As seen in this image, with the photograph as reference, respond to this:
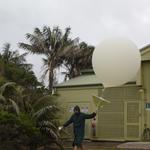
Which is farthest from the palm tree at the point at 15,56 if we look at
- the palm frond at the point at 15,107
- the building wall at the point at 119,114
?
the palm frond at the point at 15,107

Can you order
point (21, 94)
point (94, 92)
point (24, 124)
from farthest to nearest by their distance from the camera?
1. point (94, 92)
2. point (21, 94)
3. point (24, 124)

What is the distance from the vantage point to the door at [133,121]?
19406 mm

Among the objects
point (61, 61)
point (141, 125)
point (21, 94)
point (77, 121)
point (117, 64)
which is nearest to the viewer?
point (117, 64)

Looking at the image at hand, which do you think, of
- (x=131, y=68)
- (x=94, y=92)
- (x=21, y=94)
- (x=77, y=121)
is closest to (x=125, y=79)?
(x=131, y=68)

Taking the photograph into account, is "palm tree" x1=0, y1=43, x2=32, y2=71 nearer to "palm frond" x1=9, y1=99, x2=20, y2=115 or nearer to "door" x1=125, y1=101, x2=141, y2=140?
"door" x1=125, y1=101, x2=141, y2=140

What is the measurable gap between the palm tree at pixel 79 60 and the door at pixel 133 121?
13.0 metres

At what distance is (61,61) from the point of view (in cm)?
3219

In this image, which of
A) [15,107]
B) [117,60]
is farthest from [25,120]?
[117,60]

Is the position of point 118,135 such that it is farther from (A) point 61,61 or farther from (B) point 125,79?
(A) point 61,61

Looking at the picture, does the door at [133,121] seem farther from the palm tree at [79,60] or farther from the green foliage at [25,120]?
the palm tree at [79,60]

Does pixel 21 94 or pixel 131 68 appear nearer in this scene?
pixel 131 68

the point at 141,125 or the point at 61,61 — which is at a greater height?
the point at 61,61

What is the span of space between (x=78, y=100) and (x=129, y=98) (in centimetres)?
261

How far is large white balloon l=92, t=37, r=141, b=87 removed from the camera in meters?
9.05
